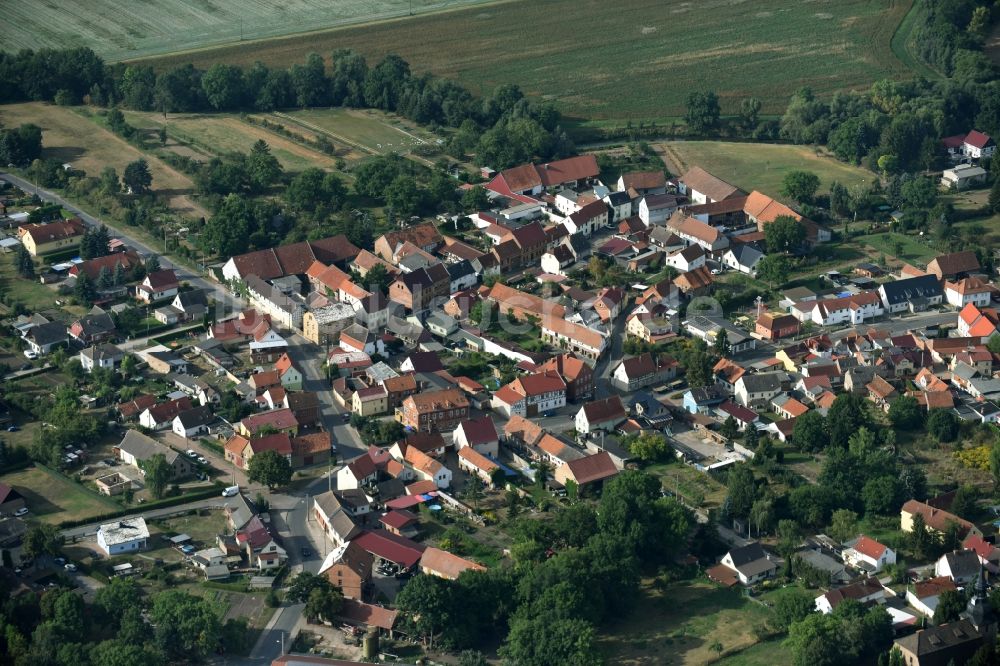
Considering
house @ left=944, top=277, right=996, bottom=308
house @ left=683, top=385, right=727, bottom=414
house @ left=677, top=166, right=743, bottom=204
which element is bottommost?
house @ left=683, top=385, right=727, bottom=414

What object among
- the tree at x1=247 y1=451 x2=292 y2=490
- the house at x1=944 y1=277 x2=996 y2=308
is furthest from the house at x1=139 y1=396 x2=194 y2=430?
the house at x1=944 y1=277 x2=996 y2=308

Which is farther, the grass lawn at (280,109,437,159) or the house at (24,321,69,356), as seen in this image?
the grass lawn at (280,109,437,159)

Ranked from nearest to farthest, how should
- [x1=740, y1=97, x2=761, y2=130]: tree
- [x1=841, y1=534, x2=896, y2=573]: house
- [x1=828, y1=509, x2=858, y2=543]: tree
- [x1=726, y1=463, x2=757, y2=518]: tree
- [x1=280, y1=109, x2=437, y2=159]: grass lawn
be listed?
[x1=841, y1=534, x2=896, y2=573]: house < [x1=828, y1=509, x2=858, y2=543]: tree < [x1=726, y1=463, x2=757, y2=518]: tree < [x1=280, y1=109, x2=437, y2=159]: grass lawn < [x1=740, y1=97, x2=761, y2=130]: tree

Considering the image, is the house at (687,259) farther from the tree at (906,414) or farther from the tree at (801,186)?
the tree at (906,414)

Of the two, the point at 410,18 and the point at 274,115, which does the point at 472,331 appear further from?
the point at 410,18

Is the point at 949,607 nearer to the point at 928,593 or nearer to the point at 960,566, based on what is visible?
the point at 928,593

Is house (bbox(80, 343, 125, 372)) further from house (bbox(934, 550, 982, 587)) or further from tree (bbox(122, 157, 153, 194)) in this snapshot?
house (bbox(934, 550, 982, 587))

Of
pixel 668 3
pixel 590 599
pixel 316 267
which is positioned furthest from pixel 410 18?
pixel 590 599
